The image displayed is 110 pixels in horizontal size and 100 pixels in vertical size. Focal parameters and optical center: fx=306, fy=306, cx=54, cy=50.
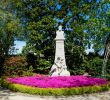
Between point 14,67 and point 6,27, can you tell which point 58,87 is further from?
point 6,27

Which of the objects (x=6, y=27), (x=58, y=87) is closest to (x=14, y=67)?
(x=6, y=27)

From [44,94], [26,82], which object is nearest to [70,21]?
[26,82]

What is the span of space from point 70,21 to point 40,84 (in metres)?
16.5

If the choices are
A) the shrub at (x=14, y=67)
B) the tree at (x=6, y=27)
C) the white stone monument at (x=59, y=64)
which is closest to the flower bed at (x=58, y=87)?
the white stone monument at (x=59, y=64)

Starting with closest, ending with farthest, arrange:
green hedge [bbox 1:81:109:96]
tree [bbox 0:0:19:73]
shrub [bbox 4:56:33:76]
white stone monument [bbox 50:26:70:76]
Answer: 1. green hedge [bbox 1:81:109:96]
2. white stone monument [bbox 50:26:70:76]
3. shrub [bbox 4:56:33:76]
4. tree [bbox 0:0:19:73]

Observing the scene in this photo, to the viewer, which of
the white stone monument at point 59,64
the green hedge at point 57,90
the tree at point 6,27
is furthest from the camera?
the tree at point 6,27

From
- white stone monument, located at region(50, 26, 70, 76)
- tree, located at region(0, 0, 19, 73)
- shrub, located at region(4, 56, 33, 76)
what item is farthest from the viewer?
tree, located at region(0, 0, 19, 73)

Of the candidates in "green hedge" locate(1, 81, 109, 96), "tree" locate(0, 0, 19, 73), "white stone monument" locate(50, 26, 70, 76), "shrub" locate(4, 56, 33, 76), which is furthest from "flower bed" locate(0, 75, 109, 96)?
"tree" locate(0, 0, 19, 73)

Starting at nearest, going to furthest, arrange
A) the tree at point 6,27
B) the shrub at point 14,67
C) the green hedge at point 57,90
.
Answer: the green hedge at point 57,90 < the shrub at point 14,67 < the tree at point 6,27

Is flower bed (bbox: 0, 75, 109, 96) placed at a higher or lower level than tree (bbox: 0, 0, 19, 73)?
lower

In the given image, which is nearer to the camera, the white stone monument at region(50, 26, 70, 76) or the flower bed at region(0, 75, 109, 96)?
the flower bed at region(0, 75, 109, 96)

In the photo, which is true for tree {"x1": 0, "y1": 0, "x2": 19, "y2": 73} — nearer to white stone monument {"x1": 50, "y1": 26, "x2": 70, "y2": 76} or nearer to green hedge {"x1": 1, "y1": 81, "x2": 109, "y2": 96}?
white stone monument {"x1": 50, "y1": 26, "x2": 70, "y2": 76}

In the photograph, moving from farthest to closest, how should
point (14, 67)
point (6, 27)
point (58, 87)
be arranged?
1. point (6, 27)
2. point (14, 67)
3. point (58, 87)

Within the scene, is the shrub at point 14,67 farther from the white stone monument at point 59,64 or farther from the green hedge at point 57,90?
the green hedge at point 57,90
